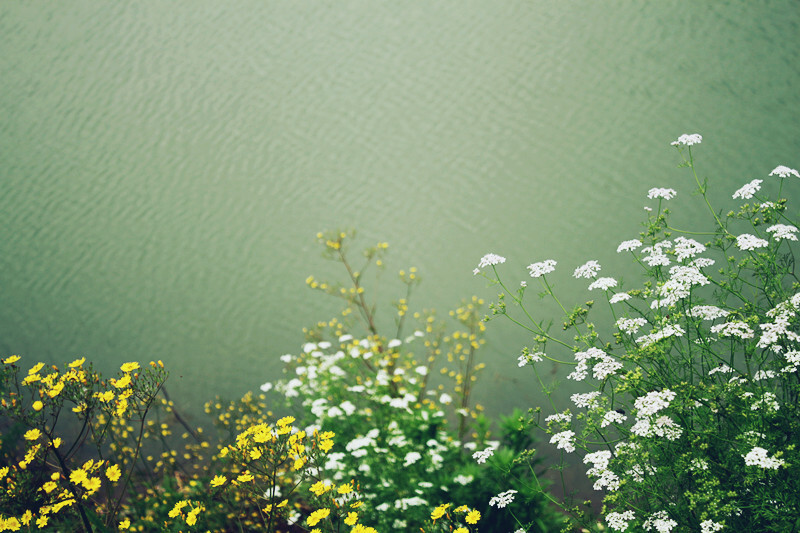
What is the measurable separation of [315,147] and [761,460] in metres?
2.68

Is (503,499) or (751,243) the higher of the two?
(751,243)

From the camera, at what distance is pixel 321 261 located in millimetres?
3232

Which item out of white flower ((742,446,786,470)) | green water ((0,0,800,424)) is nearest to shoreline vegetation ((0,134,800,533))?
white flower ((742,446,786,470))

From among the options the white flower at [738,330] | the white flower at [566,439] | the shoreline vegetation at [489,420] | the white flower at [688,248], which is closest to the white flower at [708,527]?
the shoreline vegetation at [489,420]

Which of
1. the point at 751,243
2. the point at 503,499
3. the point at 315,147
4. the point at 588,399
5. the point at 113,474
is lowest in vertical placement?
the point at 503,499

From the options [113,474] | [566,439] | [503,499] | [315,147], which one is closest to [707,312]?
[566,439]

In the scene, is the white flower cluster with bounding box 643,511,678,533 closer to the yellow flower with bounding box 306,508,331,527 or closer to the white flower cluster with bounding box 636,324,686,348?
the white flower cluster with bounding box 636,324,686,348

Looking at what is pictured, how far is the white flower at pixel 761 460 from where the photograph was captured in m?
1.17

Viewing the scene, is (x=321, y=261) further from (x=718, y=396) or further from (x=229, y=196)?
(x=718, y=396)

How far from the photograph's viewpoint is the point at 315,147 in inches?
129

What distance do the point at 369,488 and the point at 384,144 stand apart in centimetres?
186

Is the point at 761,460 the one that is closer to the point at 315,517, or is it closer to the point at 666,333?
the point at 666,333

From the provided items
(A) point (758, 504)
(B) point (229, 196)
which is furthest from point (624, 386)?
(B) point (229, 196)

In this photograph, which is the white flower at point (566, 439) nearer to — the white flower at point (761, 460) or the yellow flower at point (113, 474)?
the white flower at point (761, 460)
